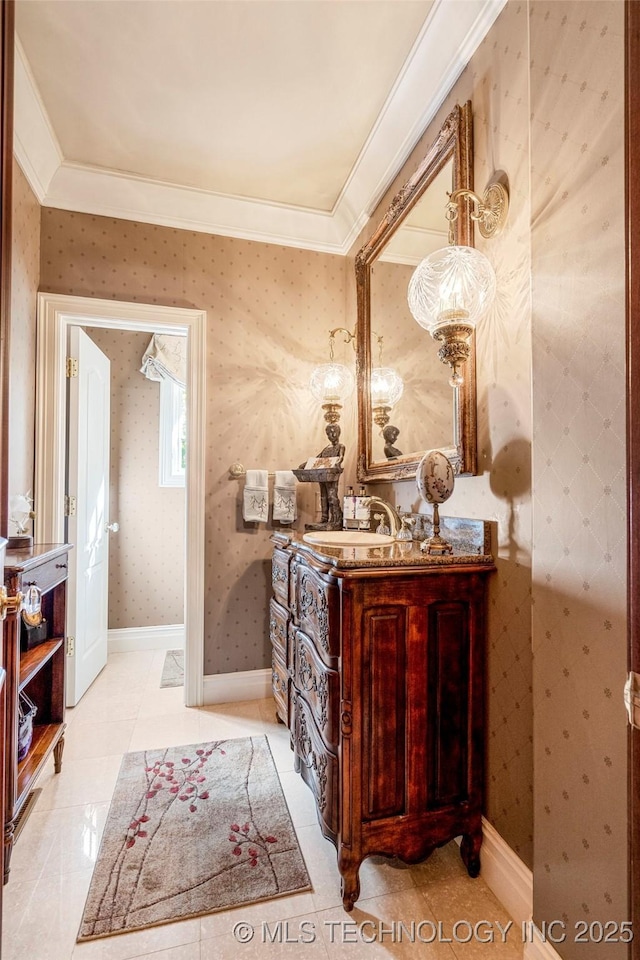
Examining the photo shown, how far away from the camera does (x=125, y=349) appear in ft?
11.3

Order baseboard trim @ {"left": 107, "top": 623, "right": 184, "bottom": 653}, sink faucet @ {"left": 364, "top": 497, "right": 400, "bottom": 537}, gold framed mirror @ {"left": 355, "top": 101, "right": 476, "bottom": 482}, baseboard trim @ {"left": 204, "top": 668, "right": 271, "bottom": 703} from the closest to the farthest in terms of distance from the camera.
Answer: gold framed mirror @ {"left": 355, "top": 101, "right": 476, "bottom": 482} < sink faucet @ {"left": 364, "top": 497, "right": 400, "bottom": 537} < baseboard trim @ {"left": 204, "top": 668, "right": 271, "bottom": 703} < baseboard trim @ {"left": 107, "top": 623, "right": 184, "bottom": 653}

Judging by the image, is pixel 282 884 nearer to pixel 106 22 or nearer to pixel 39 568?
pixel 39 568

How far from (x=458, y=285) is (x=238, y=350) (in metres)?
1.55

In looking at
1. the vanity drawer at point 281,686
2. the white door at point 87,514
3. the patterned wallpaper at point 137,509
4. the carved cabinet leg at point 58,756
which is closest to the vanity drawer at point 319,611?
the vanity drawer at point 281,686

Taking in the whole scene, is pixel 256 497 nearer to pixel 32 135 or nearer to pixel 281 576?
pixel 281 576

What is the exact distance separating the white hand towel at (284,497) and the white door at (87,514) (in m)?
1.18

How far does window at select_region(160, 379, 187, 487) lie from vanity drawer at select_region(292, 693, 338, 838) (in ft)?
7.63

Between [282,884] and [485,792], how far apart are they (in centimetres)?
70

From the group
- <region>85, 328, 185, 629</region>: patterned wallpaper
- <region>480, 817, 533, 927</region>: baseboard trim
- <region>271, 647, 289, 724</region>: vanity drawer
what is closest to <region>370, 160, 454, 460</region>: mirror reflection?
Answer: <region>271, 647, 289, 724</region>: vanity drawer

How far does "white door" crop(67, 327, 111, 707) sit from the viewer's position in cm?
254

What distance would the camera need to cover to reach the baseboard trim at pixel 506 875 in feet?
4.00

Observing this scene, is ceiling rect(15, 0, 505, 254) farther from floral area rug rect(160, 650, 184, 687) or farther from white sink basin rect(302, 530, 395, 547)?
floral area rug rect(160, 650, 184, 687)

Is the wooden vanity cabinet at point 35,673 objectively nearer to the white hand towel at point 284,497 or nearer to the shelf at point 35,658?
the shelf at point 35,658

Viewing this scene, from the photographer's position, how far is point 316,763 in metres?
1.46
